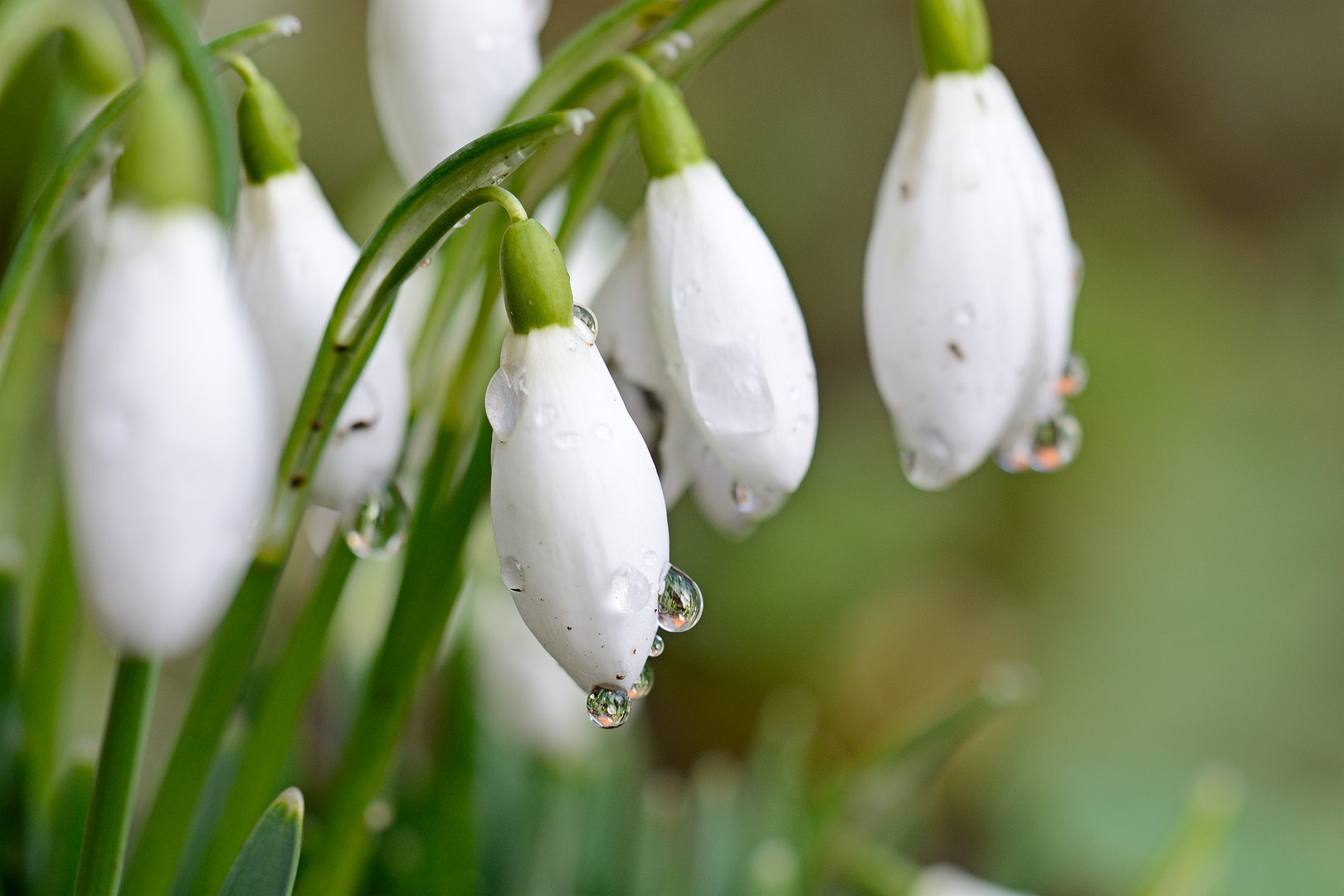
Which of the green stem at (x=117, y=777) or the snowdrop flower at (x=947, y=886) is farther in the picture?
the snowdrop flower at (x=947, y=886)

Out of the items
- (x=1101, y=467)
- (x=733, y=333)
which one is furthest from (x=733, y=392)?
(x=1101, y=467)

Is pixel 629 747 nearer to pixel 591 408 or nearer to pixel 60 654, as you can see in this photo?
pixel 60 654

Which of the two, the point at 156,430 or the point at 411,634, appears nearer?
the point at 156,430

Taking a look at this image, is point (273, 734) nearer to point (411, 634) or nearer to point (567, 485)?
point (411, 634)

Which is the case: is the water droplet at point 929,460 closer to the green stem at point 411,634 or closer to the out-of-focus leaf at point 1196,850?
the green stem at point 411,634

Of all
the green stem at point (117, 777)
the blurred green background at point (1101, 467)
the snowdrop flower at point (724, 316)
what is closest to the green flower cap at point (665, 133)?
the snowdrop flower at point (724, 316)

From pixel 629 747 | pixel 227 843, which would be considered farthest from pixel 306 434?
pixel 629 747
